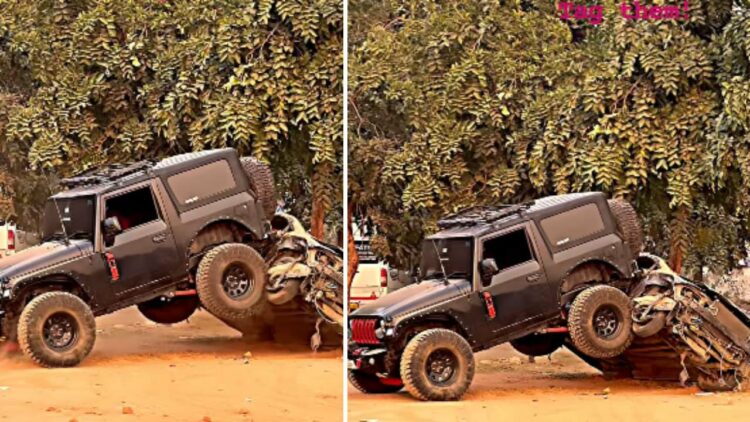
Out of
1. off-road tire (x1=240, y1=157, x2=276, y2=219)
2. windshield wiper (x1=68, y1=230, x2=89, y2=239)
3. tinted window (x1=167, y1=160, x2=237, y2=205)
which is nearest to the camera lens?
windshield wiper (x1=68, y1=230, x2=89, y2=239)

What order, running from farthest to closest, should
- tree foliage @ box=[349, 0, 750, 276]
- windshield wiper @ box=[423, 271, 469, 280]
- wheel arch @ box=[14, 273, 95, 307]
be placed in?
tree foliage @ box=[349, 0, 750, 276]
windshield wiper @ box=[423, 271, 469, 280]
wheel arch @ box=[14, 273, 95, 307]

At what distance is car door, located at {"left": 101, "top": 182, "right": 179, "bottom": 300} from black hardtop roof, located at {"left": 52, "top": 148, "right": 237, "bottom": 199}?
0.03 meters

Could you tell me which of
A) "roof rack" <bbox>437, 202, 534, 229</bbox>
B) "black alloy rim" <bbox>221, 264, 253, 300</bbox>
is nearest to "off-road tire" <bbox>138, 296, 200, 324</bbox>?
"black alloy rim" <bbox>221, 264, 253, 300</bbox>

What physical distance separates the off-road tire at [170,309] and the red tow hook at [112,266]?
142 mm

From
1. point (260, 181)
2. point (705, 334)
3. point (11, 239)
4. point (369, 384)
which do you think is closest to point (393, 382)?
point (369, 384)

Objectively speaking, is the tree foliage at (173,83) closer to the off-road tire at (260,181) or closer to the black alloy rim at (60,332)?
the off-road tire at (260,181)

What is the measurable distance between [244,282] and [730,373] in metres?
1.77

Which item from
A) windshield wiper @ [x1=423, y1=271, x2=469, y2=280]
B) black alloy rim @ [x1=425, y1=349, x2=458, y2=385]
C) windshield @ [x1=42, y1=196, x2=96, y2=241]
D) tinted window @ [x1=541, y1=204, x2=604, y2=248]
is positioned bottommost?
black alloy rim @ [x1=425, y1=349, x2=458, y2=385]

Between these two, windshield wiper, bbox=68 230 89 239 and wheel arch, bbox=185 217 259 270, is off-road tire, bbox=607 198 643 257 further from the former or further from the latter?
windshield wiper, bbox=68 230 89 239

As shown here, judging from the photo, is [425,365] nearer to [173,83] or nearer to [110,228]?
[110,228]

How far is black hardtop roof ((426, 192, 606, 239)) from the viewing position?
14.2 ft

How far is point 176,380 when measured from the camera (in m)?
4.27

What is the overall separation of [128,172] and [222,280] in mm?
467

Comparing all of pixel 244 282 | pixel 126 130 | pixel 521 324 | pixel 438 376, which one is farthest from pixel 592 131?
pixel 126 130
